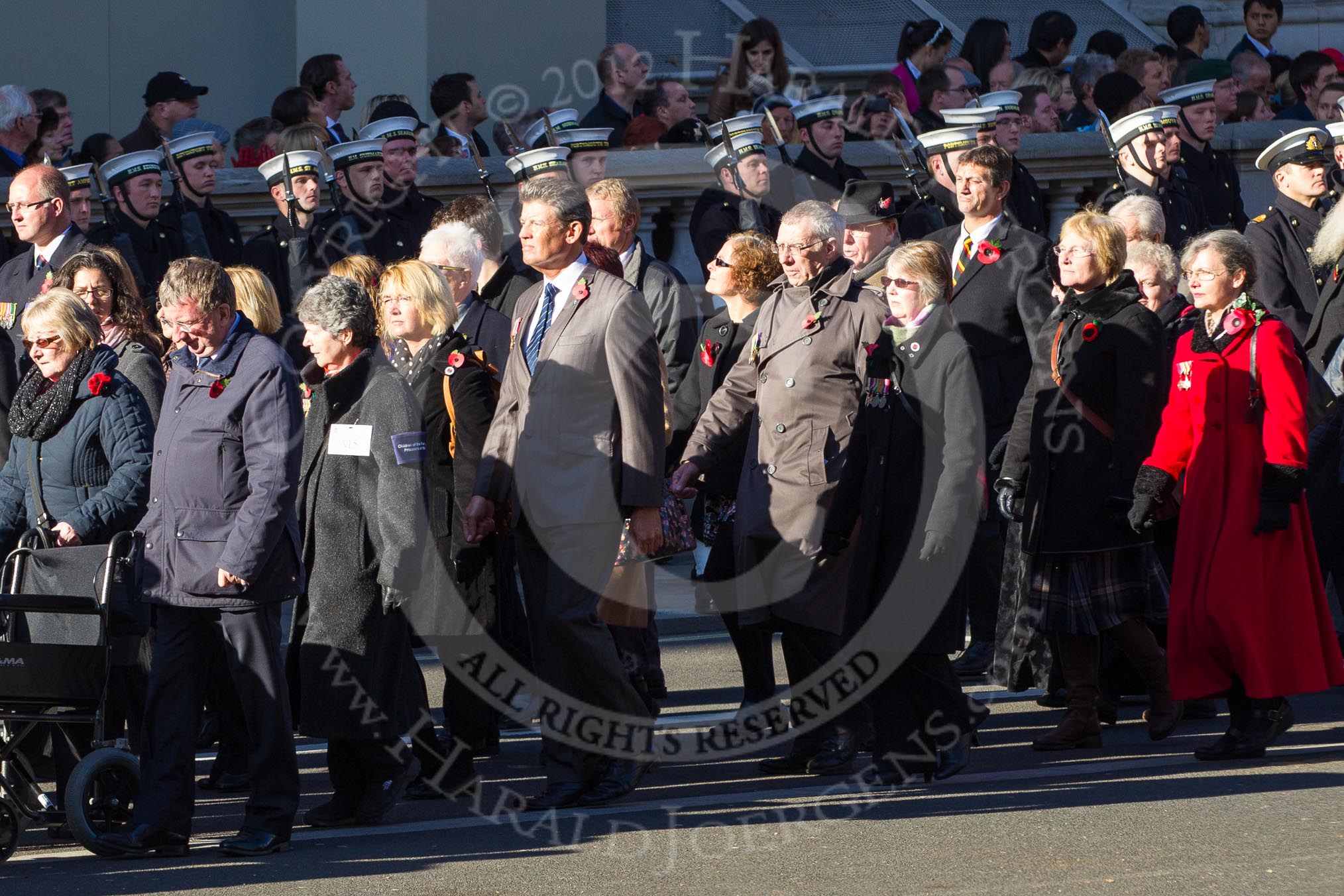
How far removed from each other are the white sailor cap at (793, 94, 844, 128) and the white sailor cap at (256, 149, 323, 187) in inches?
104

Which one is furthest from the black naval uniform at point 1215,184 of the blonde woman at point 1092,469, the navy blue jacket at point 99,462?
the navy blue jacket at point 99,462

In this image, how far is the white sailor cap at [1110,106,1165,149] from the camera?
1237 cm

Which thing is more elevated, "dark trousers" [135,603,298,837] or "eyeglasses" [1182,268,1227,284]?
"eyeglasses" [1182,268,1227,284]

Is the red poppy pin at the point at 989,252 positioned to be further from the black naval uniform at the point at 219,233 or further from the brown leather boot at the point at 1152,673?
the black naval uniform at the point at 219,233

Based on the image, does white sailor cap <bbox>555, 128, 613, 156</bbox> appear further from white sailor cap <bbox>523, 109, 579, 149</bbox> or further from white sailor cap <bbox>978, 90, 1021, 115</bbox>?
white sailor cap <bbox>978, 90, 1021, 115</bbox>

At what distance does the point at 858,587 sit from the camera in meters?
7.71

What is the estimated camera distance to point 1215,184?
43.0 feet

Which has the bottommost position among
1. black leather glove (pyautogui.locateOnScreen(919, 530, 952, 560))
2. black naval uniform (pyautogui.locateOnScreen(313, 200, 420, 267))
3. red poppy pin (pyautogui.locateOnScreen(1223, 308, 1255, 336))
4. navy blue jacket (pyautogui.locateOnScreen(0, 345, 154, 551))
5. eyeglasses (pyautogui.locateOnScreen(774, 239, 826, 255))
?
black leather glove (pyautogui.locateOnScreen(919, 530, 952, 560))

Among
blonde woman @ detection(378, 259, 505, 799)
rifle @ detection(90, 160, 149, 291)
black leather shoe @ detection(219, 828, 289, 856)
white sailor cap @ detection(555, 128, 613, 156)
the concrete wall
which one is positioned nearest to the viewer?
black leather shoe @ detection(219, 828, 289, 856)

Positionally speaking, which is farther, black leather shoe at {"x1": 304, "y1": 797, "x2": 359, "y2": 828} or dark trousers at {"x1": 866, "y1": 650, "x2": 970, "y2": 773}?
dark trousers at {"x1": 866, "y1": 650, "x2": 970, "y2": 773}

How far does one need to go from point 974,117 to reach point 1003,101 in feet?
2.32

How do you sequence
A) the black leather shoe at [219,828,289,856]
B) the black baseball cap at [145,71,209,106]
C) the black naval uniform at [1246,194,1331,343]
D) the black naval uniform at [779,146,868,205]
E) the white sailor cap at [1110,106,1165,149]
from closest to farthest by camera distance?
1. the black leather shoe at [219,828,289,856]
2. the black naval uniform at [1246,194,1331,343]
3. the black naval uniform at [779,146,868,205]
4. the white sailor cap at [1110,106,1165,149]
5. the black baseball cap at [145,71,209,106]

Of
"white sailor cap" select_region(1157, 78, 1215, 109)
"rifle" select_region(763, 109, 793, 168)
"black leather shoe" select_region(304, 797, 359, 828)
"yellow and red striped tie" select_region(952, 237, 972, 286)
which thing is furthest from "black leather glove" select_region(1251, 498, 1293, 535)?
"white sailor cap" select_region(1157, 78, 1215, 109)

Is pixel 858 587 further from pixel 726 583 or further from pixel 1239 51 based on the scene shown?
pixel 1239 51
